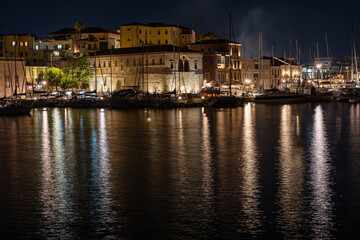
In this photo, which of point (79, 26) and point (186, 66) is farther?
point (79, 26)

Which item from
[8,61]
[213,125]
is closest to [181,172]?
[213,125]

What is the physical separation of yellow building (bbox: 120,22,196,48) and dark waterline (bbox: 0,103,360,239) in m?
68.8

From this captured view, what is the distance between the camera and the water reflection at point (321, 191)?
12.3 meters

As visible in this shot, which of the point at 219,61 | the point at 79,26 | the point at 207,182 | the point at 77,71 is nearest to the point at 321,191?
the point at 207,182

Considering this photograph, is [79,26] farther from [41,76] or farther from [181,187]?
[181,187]

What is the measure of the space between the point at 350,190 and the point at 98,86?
75.3 metres

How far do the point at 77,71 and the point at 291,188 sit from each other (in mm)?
73171

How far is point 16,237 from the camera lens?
1185 centimetres

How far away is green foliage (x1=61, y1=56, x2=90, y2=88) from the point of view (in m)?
86.0

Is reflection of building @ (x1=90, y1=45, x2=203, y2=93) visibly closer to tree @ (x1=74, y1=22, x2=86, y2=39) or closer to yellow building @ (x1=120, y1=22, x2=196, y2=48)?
yellow building @ (x1=120, y1=22, x2=196, y2=48)

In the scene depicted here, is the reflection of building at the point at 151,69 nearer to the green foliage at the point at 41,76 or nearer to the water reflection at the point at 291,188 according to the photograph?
the green foliage at the point at 41,76

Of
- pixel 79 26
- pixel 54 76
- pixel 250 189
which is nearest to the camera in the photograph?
pixel 250 189

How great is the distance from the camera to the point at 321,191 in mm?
15680

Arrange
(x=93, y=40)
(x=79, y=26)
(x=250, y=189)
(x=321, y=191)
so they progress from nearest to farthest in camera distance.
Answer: (x=321, y=191)
(x=250, y=189)
(x=93, y=40)
(x=79, y=26)
